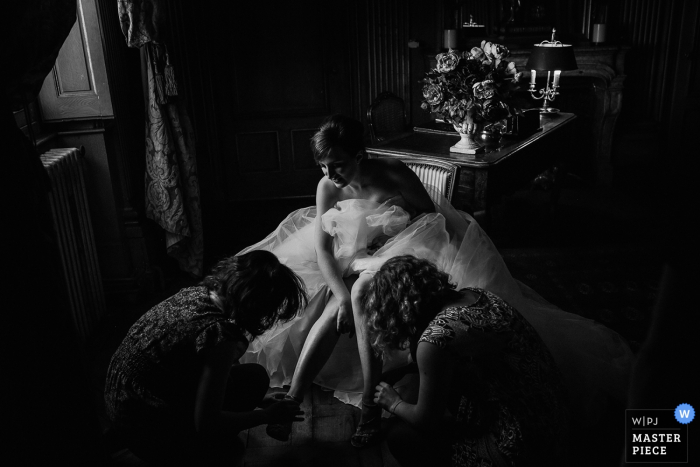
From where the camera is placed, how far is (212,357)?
1708 millimetres

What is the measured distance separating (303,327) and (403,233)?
0.57m

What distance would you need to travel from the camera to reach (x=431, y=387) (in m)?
1.67

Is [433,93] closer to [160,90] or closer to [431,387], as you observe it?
[160,90]

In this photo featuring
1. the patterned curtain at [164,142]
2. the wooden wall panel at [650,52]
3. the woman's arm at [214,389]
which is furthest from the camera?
the wooden wall panel at [650,52]

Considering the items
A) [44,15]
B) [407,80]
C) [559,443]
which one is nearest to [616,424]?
[559,443]

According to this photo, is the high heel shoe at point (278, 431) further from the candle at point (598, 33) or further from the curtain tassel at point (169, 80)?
the candle at point (598, 33)

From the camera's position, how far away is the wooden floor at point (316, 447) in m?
2.19

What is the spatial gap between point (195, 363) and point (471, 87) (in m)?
2.21

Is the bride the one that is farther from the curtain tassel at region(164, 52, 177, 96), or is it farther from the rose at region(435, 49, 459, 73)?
the curtain tassel at region(164, 52, 177, 96)

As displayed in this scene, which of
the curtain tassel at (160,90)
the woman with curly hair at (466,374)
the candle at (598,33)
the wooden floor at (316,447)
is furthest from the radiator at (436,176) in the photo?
the candle at (598,33)

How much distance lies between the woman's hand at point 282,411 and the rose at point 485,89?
1.96 meters

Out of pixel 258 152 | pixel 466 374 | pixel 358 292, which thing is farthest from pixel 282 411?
pixel 258 152

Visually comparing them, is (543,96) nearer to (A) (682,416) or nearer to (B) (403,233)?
(B) (403,233)

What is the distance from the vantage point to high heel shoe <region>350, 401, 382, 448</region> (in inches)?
89.1
